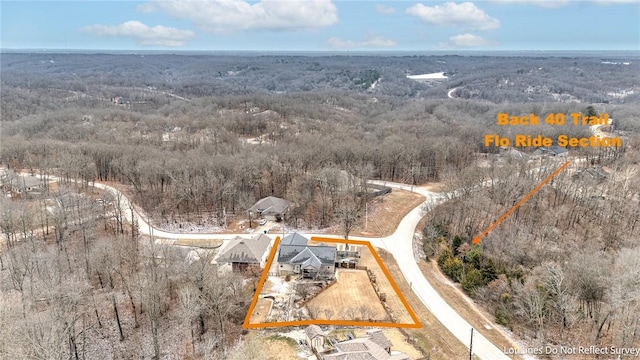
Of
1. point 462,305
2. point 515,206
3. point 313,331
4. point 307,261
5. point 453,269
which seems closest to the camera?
point 313,331

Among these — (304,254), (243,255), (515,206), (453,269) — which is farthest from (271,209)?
(515,206)

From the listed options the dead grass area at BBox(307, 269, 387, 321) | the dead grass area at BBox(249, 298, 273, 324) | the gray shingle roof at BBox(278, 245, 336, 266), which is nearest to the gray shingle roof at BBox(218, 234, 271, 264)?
the gray shingle roof at BBox(278, 245, 336, 266)

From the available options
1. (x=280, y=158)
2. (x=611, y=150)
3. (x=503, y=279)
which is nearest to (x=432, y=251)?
(x=503, y=279)

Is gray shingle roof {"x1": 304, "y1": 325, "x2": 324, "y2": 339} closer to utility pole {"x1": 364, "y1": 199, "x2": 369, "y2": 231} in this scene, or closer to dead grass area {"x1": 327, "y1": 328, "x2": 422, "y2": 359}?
dead grass area {"x1": 327, "y1": 328, "x2": 422, "y2": 359}

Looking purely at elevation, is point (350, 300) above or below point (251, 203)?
below

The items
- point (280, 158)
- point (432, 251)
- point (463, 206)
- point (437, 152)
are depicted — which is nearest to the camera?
point (432, 251)

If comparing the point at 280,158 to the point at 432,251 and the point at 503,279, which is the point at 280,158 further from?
the point at 503,279

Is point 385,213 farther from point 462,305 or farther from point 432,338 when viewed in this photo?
point 432,338
